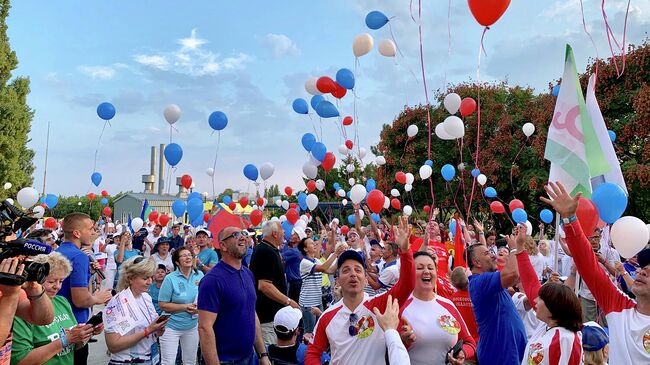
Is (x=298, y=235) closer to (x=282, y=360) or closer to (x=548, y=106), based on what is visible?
(x=282, y=360)

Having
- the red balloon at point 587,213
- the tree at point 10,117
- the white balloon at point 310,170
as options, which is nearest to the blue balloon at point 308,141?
the white balloon at point 310,170

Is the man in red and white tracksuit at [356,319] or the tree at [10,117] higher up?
the tree at [10,117]

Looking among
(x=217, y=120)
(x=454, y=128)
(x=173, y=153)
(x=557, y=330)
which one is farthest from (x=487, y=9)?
(x=173, y=153)

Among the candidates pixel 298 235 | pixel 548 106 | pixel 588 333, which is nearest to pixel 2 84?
pixel 298 235

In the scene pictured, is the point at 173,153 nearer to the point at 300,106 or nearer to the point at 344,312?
the point at 300,106

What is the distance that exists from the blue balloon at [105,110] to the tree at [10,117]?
17.0m

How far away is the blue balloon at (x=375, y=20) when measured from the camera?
8297mm

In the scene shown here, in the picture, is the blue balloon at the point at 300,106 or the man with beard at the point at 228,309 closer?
the man with beard at the point at 228,309

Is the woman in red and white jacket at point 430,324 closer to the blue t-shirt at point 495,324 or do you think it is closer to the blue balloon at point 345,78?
the blue t-shirt at point 495,324

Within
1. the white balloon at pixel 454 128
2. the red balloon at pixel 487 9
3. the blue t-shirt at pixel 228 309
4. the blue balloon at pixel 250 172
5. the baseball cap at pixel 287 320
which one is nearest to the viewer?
the baseball cap at pixel 287 320

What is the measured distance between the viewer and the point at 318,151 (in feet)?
39.3

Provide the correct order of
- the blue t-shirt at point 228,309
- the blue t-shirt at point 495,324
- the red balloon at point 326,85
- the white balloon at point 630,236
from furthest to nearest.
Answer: the red balloon at point 326,85
the white balloon at point 630,236
the blue t-shirt at point 495,324
the blue t-shirt at point 228,309

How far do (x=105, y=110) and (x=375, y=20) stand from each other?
6.40m

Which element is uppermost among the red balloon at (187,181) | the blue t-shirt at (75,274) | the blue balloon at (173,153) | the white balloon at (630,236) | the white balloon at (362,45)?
the white balloon at (362,45)
